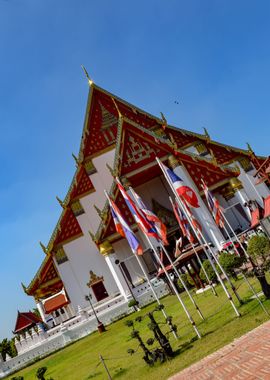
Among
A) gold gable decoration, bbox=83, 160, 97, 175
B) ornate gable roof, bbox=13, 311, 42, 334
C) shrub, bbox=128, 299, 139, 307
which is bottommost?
shrub, bbox=128, 299, 139, 307

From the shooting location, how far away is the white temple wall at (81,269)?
27984mm

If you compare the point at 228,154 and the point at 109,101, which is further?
the point at 109,101

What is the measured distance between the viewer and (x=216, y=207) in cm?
1894

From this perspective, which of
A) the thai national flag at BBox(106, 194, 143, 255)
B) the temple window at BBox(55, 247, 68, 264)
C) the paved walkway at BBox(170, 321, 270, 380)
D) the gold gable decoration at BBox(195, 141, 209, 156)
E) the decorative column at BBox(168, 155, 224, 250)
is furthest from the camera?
the gold gable decoration at BBox(195, 141, 209, 156)

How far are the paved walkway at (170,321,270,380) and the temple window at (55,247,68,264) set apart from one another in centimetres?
2133

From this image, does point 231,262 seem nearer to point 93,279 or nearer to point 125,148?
point 125,148

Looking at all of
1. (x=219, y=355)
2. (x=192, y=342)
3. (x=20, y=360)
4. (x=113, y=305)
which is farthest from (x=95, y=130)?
(x=219, y=355)

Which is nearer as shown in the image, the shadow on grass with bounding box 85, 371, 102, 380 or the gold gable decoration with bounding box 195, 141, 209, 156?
the shadow on grass with bounding box 85, 371, 102, 380

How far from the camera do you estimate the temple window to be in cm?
2867

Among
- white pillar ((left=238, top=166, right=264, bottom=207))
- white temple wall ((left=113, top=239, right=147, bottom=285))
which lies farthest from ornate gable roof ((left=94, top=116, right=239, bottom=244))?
white pillar ((left=238, top=166, right=264, bottom=207))

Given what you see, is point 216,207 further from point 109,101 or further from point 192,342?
point 109,101

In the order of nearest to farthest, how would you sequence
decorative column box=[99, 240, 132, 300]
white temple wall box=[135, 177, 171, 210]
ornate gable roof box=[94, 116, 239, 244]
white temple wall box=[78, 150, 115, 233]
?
decorative column box=[99, 240, 132, 300]
ornate gable roof box=[94, 116, 239, 244]
white temple wall box=[135, 177, 171, 210]
white temple wall box=[78, 150, 115, 233]

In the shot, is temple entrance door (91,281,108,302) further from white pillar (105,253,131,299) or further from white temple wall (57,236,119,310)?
→ white pillar (105,253,131,299)

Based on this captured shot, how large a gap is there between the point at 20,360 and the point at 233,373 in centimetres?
2130
